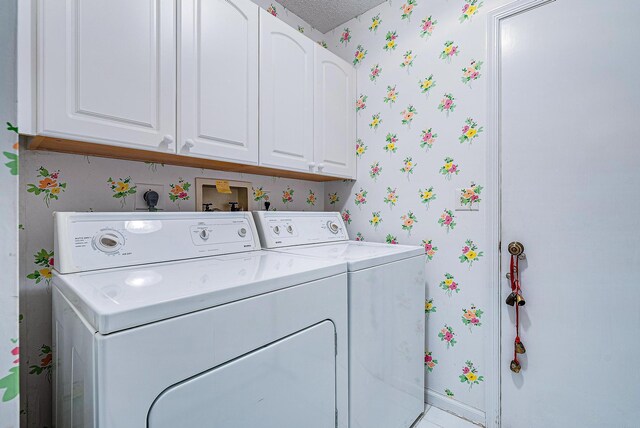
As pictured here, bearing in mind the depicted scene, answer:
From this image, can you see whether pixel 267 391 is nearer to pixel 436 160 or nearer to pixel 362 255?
pixel 362 255

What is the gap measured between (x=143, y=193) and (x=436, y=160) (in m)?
1.57

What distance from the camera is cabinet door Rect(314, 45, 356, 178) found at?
1870mm

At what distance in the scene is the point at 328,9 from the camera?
2074mm

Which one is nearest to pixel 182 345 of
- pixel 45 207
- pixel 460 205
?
pixel 45 207

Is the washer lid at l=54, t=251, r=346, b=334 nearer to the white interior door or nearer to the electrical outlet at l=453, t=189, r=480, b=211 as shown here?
the electrical outlet at l=453, t=189, r=480, b=211

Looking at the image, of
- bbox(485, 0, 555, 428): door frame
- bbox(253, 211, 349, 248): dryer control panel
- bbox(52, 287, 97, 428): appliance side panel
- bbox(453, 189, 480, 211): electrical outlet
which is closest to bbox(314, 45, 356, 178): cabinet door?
bbox(253, 211, 349, 248): dryer control panel

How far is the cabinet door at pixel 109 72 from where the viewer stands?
94cm

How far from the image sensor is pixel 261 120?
5.06 feet

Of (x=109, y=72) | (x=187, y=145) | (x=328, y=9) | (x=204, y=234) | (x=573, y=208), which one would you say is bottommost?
(x=204, y=234)

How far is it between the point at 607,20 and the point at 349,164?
4.60 feet

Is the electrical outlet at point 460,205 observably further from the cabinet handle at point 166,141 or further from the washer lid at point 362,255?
the cabinet handle at point 166,141

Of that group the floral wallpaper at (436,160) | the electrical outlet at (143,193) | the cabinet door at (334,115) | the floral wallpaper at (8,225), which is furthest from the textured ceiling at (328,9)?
the floral wallpaper at (8,225)

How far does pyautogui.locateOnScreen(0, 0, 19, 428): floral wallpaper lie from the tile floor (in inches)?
70.7

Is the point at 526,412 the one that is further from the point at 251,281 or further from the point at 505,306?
the point at 251,281
